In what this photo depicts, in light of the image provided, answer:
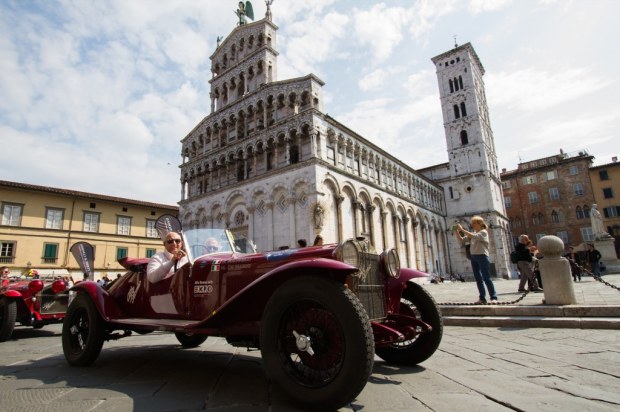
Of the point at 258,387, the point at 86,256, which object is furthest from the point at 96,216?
the point at 258,387

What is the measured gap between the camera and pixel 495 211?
38.3 metres

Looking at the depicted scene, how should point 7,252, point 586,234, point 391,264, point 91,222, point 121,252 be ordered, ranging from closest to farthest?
1. point 391,264
2. point 7,252
3. point 91,222
4. point 121,252
5. point 586,234

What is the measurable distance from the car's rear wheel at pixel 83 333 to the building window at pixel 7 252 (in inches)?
1192

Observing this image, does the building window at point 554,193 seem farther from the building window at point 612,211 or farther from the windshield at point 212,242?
the windshield at point 212,242

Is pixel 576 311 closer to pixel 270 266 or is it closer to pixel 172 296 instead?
pixel 270 266

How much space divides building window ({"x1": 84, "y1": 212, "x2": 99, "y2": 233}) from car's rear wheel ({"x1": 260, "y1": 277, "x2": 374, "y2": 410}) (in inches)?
1361

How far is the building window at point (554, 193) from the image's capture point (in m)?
43.3

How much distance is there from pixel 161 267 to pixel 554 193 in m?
52.1

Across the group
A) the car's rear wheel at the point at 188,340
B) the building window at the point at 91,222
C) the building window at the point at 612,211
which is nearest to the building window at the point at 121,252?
the building window at the point at 91,222

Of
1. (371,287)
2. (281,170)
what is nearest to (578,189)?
(281,170)

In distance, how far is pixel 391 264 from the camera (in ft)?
10.7

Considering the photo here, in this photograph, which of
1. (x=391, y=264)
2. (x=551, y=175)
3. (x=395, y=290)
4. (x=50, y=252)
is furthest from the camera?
(x=551, y=175)

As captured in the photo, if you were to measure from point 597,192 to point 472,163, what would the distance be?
15.4 meters

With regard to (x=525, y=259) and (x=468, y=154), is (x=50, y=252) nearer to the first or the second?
(x=525, y=259)
